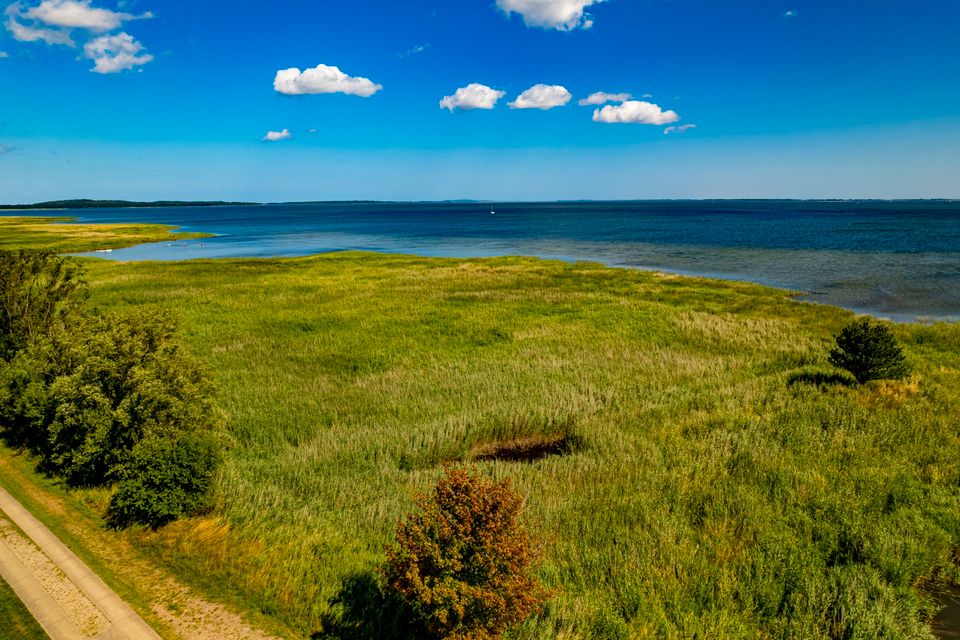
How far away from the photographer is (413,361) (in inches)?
1086

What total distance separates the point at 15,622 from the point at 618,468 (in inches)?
559

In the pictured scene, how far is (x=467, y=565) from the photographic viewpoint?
8.12 metres

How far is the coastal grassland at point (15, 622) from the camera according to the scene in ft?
29.6

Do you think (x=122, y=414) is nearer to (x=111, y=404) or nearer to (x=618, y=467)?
(x=111, y=404)

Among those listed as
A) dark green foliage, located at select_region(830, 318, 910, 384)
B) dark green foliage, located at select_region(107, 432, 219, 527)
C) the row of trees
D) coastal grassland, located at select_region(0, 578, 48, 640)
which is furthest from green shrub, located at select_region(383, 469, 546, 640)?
dark green foliage, located at select_region(830, 318, 910, 384)

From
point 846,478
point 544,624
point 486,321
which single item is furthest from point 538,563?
point 486,321

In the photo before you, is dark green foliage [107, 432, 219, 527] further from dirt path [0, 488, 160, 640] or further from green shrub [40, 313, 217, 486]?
dirt path [0, 488, 160, 640]

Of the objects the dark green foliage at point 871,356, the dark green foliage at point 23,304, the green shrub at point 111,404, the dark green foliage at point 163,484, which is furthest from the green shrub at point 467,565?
the dark green foliage at point 23,304

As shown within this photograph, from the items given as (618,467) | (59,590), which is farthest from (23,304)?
(618,467)

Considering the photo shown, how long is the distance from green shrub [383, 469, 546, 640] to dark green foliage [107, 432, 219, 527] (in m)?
7.26

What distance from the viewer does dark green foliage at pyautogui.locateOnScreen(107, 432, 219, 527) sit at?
12.5 m

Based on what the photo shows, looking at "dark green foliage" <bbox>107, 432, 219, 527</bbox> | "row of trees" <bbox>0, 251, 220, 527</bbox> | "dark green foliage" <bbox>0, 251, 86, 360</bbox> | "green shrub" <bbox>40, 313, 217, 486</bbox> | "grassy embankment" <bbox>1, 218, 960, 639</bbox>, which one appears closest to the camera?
"grassy embankment" <bbox>1, 218, 960, 639</bbox>

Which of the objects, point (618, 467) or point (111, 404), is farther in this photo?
point (618, 467)

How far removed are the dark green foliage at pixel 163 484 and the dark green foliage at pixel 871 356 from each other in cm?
2507
